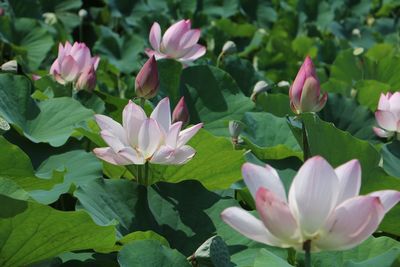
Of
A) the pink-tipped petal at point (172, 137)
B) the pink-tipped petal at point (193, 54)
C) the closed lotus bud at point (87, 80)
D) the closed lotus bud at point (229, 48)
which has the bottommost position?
the closed lotus bud at point (229, 48)

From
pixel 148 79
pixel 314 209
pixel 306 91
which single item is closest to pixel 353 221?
pixel 314 209

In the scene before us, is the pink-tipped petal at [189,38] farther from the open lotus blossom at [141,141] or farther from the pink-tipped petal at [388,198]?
the pink-tipped petal at [388,198]

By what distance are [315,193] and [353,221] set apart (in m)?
0.05

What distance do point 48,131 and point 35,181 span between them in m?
0.39

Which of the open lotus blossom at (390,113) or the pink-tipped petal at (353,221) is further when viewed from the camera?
the open lotus blossom at (390,113)

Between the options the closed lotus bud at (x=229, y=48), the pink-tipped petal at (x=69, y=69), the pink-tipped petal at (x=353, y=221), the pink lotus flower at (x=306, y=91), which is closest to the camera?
the pink-tipped petal at (x=353, y=221)

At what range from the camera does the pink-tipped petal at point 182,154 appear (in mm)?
1446

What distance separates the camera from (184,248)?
140 centimetres

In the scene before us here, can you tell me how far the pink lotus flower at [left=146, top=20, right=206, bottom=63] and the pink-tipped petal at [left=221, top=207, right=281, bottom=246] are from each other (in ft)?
3.51

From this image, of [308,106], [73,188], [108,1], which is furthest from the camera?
[108,1]

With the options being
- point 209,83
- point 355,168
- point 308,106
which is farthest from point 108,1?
point 355,168

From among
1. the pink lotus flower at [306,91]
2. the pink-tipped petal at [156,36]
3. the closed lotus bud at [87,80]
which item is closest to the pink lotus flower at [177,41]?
the pink-tipped petal at [156,36]

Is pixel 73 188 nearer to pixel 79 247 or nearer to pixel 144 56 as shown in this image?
pixel 79 247

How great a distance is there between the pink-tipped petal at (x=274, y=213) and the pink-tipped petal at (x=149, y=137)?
496 millimetres
